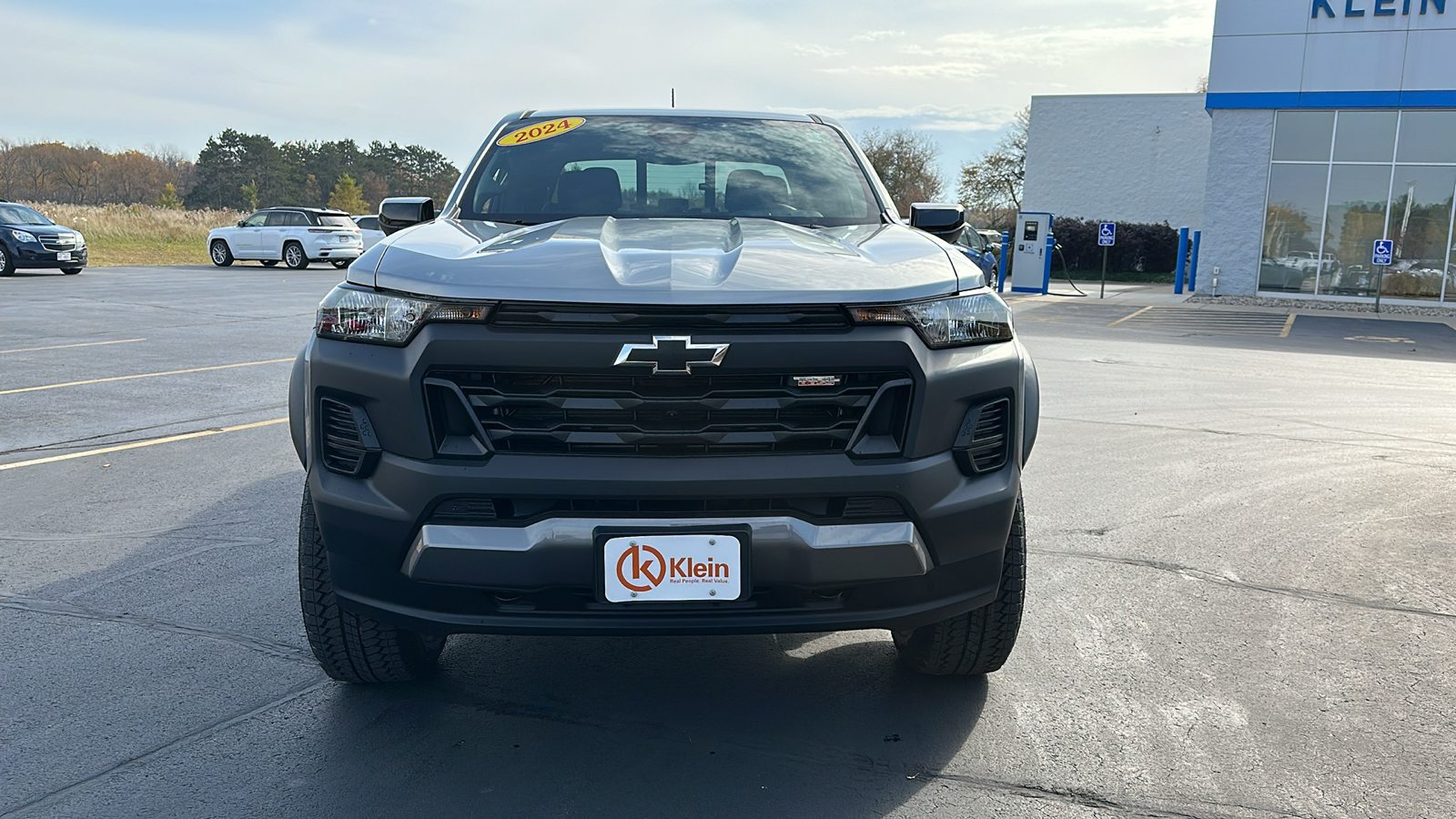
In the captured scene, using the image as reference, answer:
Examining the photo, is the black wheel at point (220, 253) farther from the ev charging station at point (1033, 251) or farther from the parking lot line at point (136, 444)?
the parking lot line at point (136, 444)

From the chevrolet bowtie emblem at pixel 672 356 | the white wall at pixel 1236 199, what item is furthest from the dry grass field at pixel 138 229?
the chevrolet bowtie emblem at pixel 672 356

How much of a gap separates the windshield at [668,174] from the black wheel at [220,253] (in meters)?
27.7

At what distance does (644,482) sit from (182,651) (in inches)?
75.7

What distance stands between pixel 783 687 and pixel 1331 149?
2545 cm

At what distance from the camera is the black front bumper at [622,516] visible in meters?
2.41

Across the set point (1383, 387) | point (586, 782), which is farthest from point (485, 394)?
point (1383, 387)

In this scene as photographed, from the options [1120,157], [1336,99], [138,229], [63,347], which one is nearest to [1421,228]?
[1336,99]

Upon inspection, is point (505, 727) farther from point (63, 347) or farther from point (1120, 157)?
point (1120, 157)

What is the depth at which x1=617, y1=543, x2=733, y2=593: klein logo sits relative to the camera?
2432mm

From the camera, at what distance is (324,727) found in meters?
2.92

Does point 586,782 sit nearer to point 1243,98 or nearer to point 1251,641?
point 1251,641

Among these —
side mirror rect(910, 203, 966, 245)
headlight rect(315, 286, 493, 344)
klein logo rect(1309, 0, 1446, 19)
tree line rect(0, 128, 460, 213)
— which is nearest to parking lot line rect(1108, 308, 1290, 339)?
klein logo rect(1309, 0, 1446, 19)

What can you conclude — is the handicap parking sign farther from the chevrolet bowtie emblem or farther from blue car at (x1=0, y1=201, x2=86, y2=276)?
blue car at (x1=0, y1=201, x2=86, y2=276)

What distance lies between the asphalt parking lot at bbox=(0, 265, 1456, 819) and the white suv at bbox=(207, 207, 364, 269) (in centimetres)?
2249
